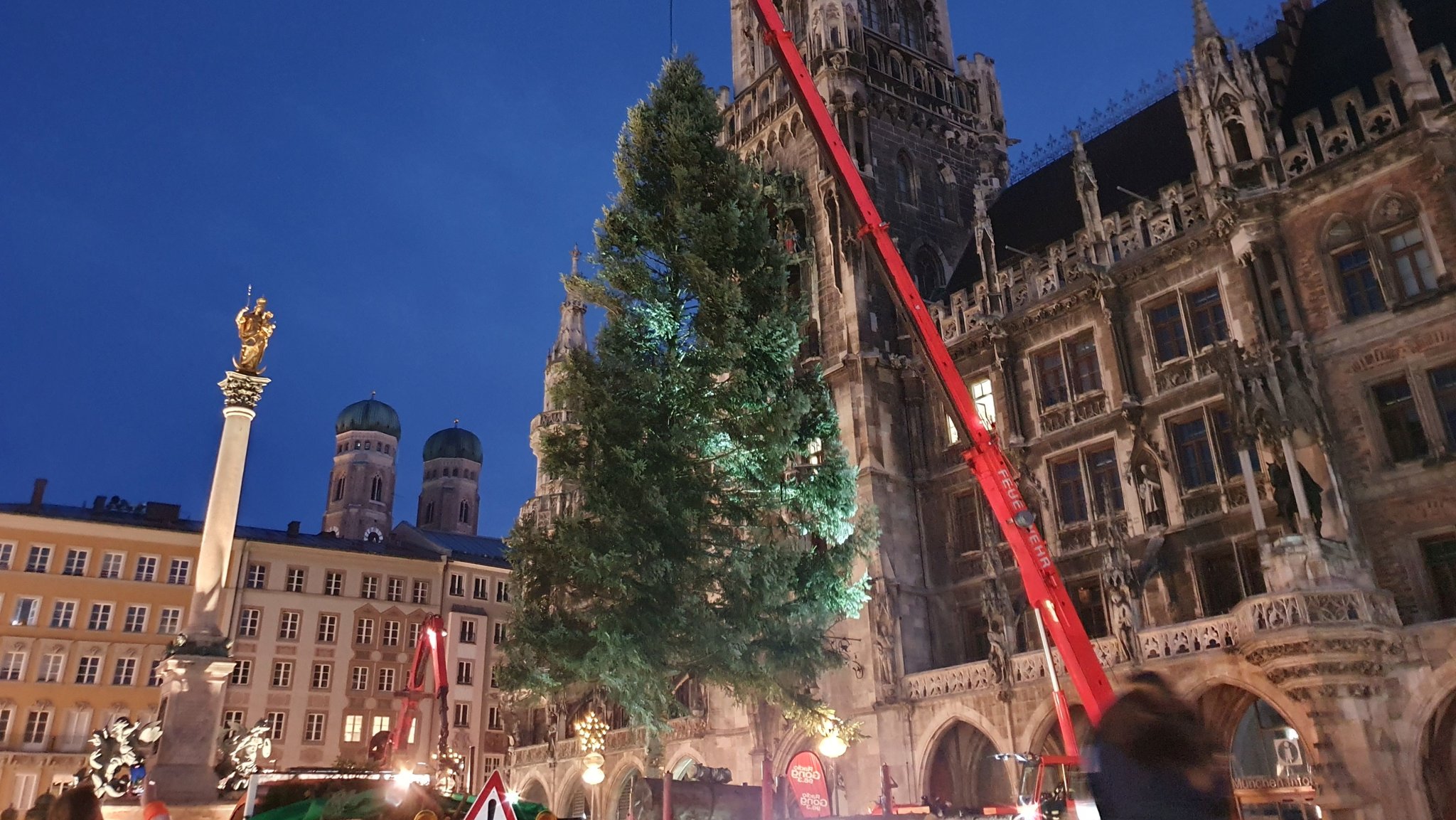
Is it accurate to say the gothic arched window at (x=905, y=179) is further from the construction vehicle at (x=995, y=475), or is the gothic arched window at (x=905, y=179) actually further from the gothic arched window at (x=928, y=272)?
the construction vehicle at (x=995, y=475)

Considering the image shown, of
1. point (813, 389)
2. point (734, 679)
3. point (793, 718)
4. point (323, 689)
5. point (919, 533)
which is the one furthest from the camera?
point (323, 689)

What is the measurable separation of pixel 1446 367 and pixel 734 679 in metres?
15.3

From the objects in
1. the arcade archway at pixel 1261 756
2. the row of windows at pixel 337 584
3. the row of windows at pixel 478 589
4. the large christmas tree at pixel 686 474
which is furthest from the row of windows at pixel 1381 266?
the row of windows at pixel 337 584

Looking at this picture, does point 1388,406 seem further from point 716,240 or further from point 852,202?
point 716,240

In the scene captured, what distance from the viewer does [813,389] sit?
21.5 meters

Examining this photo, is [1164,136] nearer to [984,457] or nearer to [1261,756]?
[984,457]

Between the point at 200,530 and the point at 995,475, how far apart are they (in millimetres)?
44141

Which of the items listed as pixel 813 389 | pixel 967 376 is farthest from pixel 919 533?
pixel 813 389

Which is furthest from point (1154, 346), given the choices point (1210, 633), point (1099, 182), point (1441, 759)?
point (1441, 759)

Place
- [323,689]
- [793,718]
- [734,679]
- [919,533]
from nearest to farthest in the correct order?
1. [734,679]
2. [793,718]
3. [919,533]
4. [323,689]

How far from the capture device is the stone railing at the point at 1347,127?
69.0ft

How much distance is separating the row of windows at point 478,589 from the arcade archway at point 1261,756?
36854 mm

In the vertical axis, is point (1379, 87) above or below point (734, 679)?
above

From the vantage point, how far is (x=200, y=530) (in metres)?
49.3
